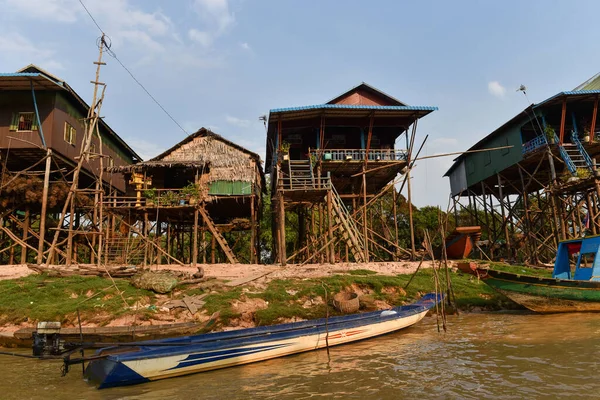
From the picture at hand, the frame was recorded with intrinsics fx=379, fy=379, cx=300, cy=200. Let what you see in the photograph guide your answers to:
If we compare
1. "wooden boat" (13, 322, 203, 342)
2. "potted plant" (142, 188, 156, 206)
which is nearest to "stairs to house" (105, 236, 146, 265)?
"potted plant" (142, 188, 156, 206)

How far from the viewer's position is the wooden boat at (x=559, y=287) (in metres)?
11.3

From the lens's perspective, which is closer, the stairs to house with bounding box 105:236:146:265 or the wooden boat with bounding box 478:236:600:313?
the wooden boat with bounding box 478:236:600:313

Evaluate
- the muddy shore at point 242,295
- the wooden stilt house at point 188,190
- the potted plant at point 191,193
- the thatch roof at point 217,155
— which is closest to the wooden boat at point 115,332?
the muddy shore at point 242,295

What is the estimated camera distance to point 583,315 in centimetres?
1149

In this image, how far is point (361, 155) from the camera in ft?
67.2

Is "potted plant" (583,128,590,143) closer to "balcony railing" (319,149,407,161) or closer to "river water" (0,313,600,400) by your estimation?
"balcony railing" (319,149,407,161)

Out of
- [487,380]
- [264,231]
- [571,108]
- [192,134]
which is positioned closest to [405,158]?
[571,108]

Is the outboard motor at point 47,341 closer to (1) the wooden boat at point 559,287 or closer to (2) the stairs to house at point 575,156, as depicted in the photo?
(1) the wooden boat at point 559,287

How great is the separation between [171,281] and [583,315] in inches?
511

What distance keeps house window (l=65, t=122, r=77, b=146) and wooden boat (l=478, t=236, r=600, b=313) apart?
2021cm

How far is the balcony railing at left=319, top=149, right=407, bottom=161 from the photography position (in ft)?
65.8

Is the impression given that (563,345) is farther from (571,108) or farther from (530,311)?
(571,108)

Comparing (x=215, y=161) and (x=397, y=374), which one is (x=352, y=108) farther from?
(x=397, y=374)

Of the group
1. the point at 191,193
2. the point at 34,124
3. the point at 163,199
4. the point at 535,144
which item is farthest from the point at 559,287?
the point at 34,124
